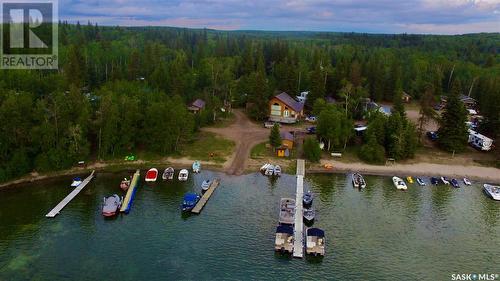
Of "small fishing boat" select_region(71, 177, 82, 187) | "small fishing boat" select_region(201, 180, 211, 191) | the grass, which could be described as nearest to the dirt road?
the grass

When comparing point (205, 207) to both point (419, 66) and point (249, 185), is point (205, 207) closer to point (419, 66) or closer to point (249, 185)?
point (249, 185)

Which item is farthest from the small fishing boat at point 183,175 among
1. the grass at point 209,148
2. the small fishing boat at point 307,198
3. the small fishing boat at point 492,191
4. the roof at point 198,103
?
the small fishing boat at point 492,191

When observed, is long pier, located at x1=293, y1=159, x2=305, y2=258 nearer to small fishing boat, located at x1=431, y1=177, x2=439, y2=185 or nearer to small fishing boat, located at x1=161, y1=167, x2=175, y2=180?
small fishing boat, located at x1=161, y1=167, x2=175, y2=180

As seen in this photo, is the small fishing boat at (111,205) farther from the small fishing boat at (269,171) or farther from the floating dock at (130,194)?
the small fishing boat at (269,171)

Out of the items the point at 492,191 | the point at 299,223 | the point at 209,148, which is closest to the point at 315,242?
the point at 299,223

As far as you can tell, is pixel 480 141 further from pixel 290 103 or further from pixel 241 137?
pixel 241 137

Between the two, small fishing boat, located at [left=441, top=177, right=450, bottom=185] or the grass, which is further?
the grass
